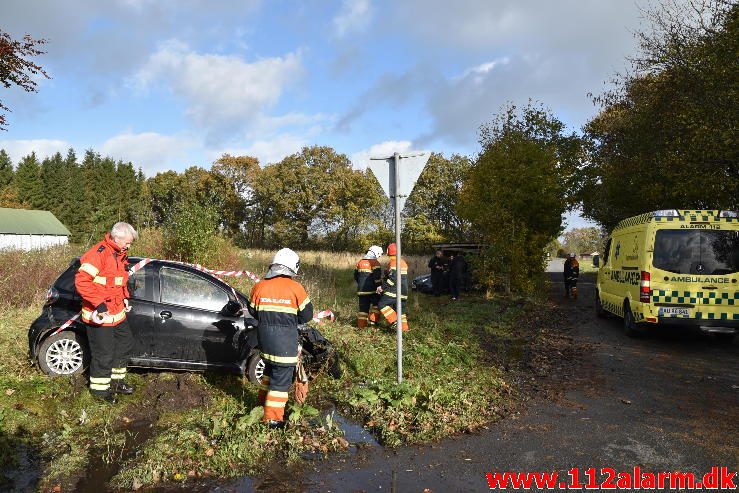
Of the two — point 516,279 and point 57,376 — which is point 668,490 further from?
point 516,279

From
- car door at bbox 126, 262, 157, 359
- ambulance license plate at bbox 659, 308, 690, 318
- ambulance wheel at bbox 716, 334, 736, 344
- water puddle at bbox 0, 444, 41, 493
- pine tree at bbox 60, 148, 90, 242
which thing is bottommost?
water puddle at bbox 0, 444, 41, 493

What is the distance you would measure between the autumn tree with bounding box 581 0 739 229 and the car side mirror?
1216 cm

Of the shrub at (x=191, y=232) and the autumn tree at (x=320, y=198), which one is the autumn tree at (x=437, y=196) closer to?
the autumn tree at (x=320, y=198)

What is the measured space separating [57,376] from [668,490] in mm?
6173

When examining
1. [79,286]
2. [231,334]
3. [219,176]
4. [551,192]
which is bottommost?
[231,334]

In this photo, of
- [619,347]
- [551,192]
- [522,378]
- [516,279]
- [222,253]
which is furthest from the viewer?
[551,192]

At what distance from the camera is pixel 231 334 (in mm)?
6465

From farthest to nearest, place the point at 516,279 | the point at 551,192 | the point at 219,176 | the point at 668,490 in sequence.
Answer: the point at 219,176 → the point at 551,192 → the point at 516,279 → the point at 668,490

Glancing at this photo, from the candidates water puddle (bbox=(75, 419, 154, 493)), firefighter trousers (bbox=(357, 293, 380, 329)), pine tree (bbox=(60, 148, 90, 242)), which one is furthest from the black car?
pine tree (bbox=(60, 148, 90, 242))

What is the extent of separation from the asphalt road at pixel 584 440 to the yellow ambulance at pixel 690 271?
1.42m

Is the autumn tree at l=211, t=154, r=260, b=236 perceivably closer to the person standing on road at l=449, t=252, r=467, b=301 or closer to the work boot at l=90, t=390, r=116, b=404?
the person standing on road at l=449, t=252, r=467, b=301

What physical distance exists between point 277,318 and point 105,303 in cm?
195

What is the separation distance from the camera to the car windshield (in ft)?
30.4

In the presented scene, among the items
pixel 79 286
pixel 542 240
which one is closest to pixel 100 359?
pixel 79 286
